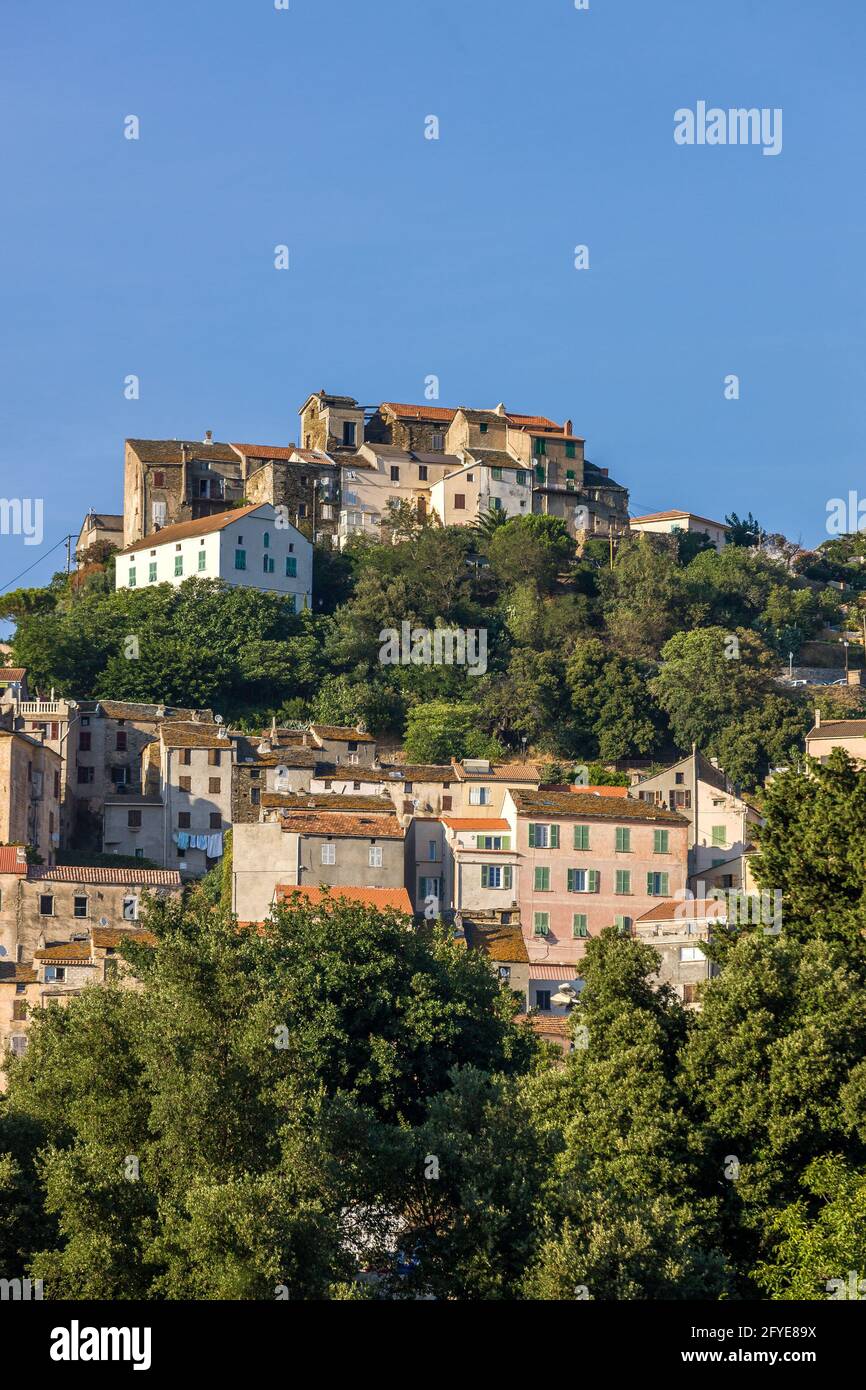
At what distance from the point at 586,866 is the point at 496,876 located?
258cm

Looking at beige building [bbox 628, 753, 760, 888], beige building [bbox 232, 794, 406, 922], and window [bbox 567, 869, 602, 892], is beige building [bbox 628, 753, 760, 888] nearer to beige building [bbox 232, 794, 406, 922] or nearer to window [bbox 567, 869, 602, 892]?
window [bbox 567, 869, 602, 892]

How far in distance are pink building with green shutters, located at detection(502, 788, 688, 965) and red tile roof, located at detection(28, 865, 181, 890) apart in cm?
1013

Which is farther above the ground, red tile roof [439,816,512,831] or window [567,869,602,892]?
red tile roof [439,816,512,831]

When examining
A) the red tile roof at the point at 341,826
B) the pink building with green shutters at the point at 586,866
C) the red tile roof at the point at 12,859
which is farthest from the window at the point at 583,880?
the red tile roof at the point at 12,859

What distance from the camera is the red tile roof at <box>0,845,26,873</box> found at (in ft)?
200

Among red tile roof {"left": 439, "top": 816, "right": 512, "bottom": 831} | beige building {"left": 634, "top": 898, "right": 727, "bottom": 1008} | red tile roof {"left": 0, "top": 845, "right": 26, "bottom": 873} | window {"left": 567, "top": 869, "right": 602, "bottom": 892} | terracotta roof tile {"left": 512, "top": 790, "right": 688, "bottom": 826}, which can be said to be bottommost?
beige building {"left": 634, "top": 898, "right": 727, "bottom": 1008}

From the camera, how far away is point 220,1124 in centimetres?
3178

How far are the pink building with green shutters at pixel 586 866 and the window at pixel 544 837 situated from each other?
3 cm

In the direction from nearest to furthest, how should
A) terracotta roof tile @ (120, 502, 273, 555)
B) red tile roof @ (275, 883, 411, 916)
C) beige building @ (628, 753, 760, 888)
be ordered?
1. red tile roof @ (275, 883, 411, 916)
2. beige building @ (628, 753, 760, 888)
3. terracotta roof tile @ (120, 502, 273, 555)

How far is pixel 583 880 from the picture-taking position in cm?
6406

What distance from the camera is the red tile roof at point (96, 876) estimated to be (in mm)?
61219

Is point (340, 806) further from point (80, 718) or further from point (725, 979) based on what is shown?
point (725, 979)

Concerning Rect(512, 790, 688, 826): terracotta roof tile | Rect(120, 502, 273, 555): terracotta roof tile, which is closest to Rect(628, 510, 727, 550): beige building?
Rect(120, 502, 273, 555): terracotta roof tile

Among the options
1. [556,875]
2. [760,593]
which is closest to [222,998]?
[556,875]
